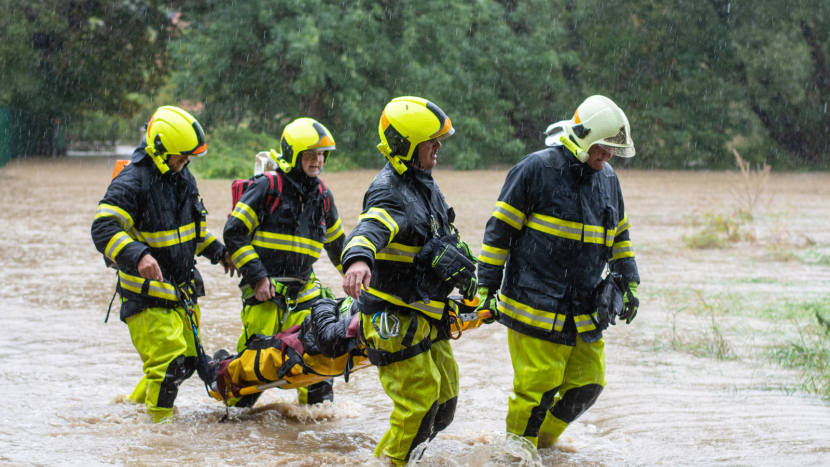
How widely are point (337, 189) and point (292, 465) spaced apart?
59.0 ft

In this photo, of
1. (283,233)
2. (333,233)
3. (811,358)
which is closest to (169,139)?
(283,233)

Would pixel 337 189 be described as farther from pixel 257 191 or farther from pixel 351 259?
pixel 351 259

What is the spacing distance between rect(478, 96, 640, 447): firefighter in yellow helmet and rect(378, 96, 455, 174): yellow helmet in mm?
571

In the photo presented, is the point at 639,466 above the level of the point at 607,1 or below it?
below

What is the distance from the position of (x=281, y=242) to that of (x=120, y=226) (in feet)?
3.12

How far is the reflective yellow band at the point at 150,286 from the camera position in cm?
484

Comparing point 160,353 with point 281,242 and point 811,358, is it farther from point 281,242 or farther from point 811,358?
point 811,358

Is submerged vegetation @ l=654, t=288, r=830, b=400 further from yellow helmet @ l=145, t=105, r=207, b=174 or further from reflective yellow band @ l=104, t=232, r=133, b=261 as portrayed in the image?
reflective yellow band @ l=104, t=232, r=133, b=261

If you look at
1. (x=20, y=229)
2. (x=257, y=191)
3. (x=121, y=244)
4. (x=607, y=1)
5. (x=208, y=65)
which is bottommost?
(x=20, y=229)

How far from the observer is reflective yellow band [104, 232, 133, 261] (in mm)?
4625

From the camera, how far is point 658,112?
33.7m

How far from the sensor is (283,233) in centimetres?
519

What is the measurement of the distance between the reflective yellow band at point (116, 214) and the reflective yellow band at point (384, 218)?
1.70 metres

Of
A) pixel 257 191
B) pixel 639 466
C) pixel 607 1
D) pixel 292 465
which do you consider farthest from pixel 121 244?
pixel 607 1
